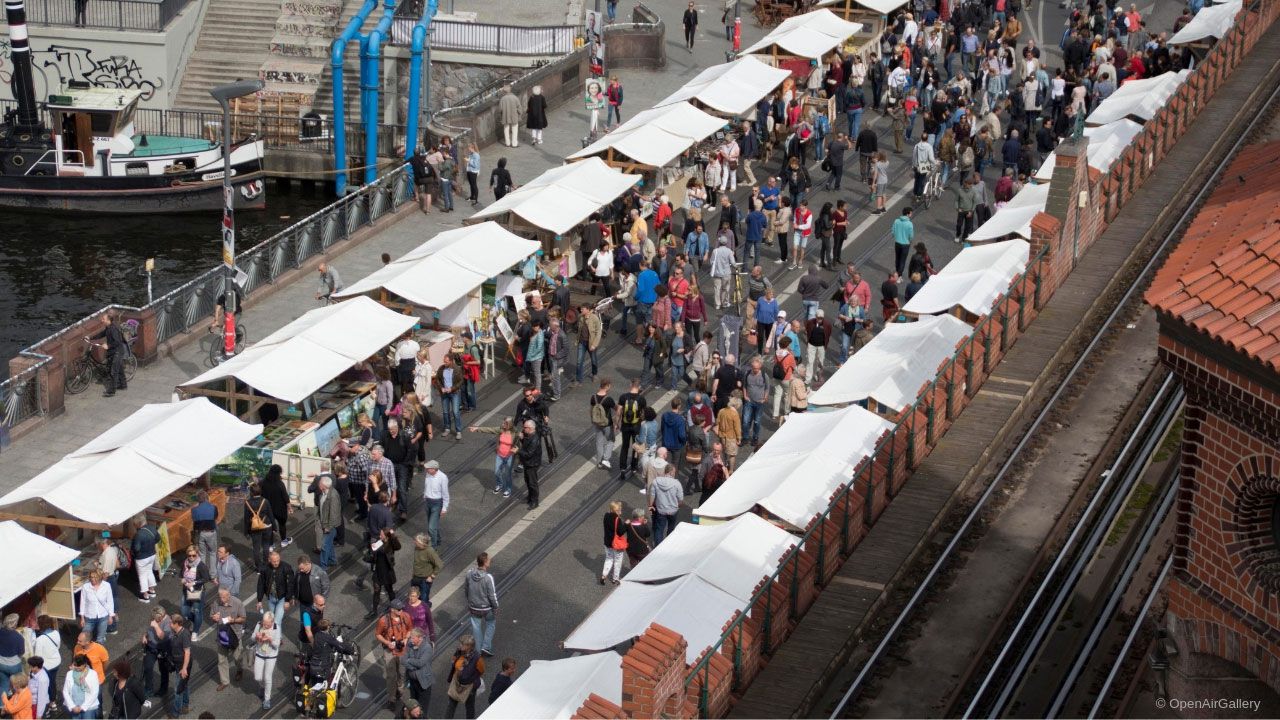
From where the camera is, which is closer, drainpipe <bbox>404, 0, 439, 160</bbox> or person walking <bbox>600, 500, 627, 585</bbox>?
person walking <bbox>600, 500, 627, 585</bbox>

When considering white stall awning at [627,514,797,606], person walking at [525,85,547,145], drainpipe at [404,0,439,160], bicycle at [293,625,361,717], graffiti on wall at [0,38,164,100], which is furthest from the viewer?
graffiti on wall at [0,38,164,100]

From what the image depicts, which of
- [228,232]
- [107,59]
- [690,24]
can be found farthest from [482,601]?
[107,59]

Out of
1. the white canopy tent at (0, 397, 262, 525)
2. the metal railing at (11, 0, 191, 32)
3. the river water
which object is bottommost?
the river water

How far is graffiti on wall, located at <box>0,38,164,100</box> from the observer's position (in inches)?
2200

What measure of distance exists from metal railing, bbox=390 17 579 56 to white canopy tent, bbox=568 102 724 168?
33.2ft

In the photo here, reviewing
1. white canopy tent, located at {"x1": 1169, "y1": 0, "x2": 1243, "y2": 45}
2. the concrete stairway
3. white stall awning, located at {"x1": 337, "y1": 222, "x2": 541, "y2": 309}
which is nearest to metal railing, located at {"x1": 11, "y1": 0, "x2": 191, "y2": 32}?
the concrete stairway

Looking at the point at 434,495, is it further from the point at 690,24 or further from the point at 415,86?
the point at 690,24

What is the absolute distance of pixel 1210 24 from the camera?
48156 mm

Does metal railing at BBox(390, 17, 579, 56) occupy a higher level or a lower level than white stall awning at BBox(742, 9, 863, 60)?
→ lower

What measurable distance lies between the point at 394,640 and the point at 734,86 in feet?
75.6

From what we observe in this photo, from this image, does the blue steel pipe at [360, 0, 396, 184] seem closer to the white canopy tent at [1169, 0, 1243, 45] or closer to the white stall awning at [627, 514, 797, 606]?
the white canopy tent at [1169, 0, 1243, 45]

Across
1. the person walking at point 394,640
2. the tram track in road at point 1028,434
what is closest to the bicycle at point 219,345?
the person walking at point 394,640

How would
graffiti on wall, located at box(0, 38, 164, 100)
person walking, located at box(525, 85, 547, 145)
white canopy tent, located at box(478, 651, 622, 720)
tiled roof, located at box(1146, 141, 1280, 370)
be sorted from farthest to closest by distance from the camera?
1. graffiti on wall, located at box(0, 38, 164, 100)
2. person walking, located at box(525, 85, 547, 145)
3. white canopy tent, located at box(478, 651, 622, 720)
4. tiled roof, located at box(1146, 141, 1280, 370)

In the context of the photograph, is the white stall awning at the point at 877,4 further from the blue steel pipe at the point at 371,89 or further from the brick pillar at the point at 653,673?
the brick pillar at the point at 653,673
